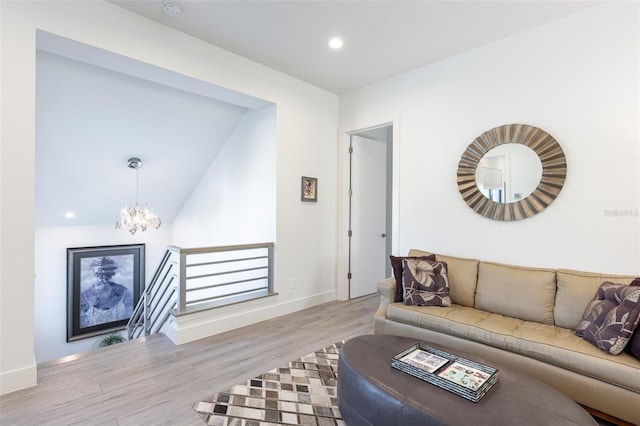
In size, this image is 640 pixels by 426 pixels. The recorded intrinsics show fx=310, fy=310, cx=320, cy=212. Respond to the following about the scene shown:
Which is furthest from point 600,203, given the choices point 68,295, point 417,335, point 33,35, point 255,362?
point 68,295

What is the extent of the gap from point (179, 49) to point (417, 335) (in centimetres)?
344

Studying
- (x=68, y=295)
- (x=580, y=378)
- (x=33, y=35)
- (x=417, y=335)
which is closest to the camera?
(x=580, y=378)

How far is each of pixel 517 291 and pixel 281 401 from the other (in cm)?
211

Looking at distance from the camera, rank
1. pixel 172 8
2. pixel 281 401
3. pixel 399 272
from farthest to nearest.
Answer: pixel 399 272
pixel 172 8
pixel 281 401

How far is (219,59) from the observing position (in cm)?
325

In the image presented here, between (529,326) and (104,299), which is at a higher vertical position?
(529,326)

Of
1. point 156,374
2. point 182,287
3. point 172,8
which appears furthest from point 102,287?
point 172,8

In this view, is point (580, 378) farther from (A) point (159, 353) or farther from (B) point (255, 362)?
(A) point (159, 353)

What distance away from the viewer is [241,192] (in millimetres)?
4449

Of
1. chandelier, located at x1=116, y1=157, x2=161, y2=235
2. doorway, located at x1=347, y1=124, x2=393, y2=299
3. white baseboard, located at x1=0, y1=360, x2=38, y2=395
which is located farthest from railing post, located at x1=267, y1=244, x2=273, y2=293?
white baseboard, located at x1=0, y1=360, x2=38, y2=395

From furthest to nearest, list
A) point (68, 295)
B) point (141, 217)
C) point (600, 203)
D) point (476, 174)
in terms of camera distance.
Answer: point (68, 295), point (141, 217), point (476, 174), point (600, 203)

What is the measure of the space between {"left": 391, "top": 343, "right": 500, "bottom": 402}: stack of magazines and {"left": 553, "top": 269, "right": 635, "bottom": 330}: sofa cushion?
1162 millimetres

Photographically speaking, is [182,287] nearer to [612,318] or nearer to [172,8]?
[172,8]

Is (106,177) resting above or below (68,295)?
above
